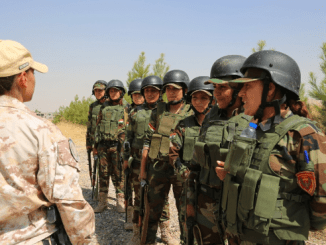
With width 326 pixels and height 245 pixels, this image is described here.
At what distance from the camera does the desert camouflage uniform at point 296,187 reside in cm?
167

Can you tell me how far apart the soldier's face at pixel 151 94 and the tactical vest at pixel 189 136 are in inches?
64.4

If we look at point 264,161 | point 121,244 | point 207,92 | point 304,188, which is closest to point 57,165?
point 264,161

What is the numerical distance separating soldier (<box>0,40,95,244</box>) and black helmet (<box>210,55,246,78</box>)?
6.37 ft

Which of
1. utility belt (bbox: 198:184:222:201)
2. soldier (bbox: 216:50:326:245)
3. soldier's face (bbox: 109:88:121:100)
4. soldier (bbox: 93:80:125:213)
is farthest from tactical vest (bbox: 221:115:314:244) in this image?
soldier's face (bbox: 109:88:121:100)

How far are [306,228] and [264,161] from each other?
507 mm

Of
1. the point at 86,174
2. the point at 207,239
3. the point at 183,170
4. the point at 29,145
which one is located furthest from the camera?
the point at 86,174

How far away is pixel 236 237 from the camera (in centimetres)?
212

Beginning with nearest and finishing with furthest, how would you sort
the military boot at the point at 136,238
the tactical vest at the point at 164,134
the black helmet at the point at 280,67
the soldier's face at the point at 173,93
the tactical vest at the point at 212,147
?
the black helmet at the point at 280,67 → the tactical vest at the point at 212,147 → the tactical vest at the point at 164,134 → the soldier's face at the point at 173,93 → the military boot at the point at 136,238

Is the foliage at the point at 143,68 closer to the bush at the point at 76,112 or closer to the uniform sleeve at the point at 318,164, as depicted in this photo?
the bush at the point at 76,112

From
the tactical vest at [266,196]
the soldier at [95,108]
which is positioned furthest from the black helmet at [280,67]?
the soldier at [95,108]

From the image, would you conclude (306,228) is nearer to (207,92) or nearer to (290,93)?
(290,93)

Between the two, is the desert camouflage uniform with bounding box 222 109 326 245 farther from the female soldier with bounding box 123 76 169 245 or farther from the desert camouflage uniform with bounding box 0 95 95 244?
the female soldier with bounding box 123 76 169 245

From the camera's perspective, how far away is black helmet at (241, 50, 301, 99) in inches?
76.0

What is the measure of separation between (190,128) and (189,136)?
11cm
